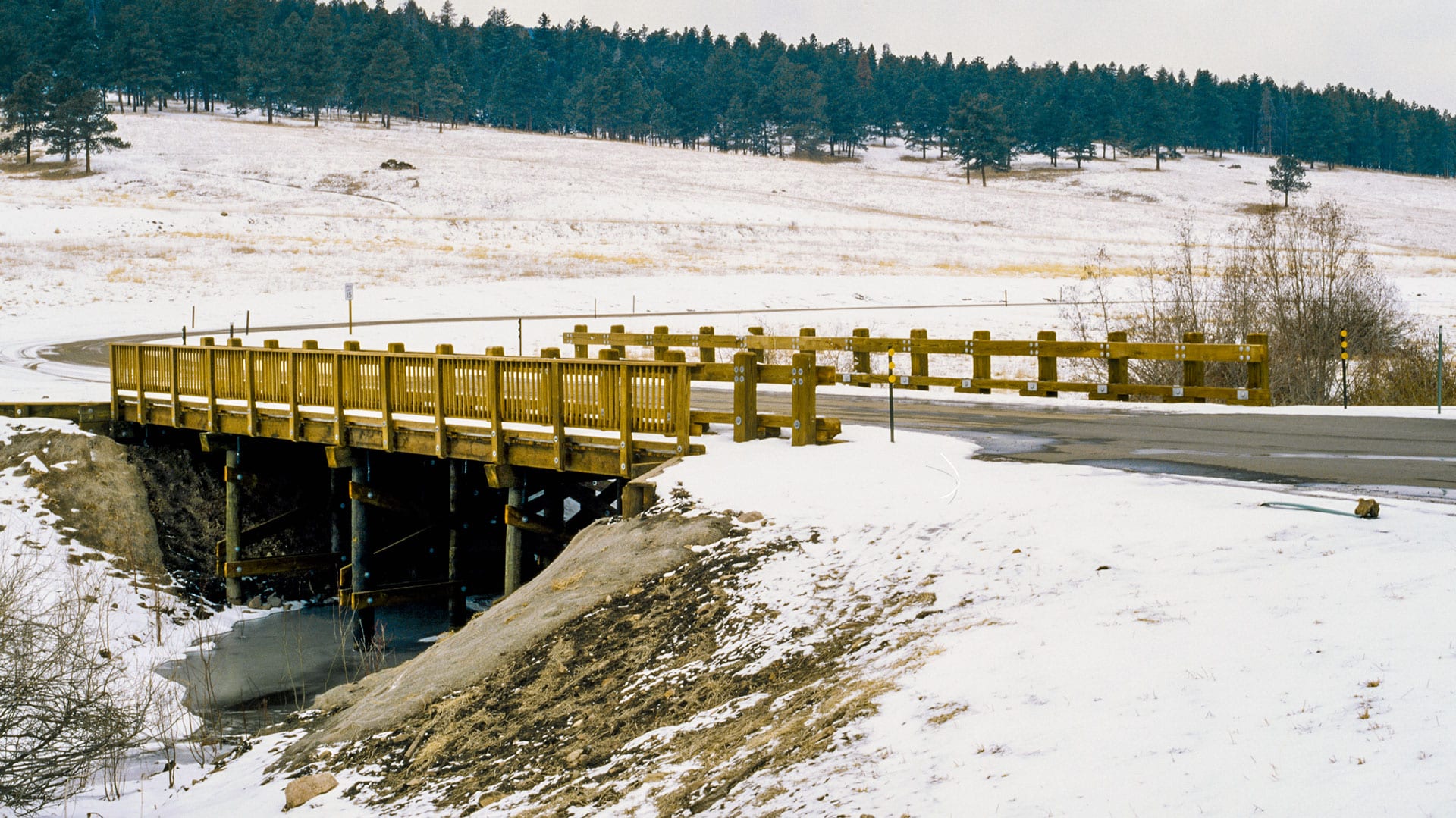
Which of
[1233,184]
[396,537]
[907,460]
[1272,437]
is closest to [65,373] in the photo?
[396,537]

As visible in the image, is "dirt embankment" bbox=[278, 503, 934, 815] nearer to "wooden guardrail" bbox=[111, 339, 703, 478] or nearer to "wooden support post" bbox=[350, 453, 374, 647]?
"wooden guardrail" bbox=[111, 339, 703, 478]

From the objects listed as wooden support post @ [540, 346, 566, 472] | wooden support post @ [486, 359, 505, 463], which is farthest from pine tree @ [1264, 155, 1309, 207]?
wooden support post @ [540, 346, 566, 472]

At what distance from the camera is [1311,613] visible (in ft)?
23.2

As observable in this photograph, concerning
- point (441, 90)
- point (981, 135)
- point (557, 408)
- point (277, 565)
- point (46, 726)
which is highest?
point (441, 90)

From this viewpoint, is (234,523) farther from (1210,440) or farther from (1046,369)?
(1210,440)

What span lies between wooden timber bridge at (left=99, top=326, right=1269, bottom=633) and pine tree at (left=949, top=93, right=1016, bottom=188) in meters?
124

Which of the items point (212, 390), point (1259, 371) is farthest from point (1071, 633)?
point (212, 390)

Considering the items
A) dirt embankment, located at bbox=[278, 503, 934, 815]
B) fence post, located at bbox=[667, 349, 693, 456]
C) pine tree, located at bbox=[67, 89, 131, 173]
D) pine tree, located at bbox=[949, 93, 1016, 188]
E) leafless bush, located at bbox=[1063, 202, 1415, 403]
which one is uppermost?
pine tree, located at bbox=[949, 93, 1016, 188]

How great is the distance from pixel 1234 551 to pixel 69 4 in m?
151

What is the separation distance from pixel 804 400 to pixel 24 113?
104m

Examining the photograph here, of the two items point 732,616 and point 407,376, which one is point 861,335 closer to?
point 407,376

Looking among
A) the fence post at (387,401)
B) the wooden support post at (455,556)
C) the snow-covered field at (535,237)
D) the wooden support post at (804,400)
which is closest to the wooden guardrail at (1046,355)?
the wooden support post at (804,400)

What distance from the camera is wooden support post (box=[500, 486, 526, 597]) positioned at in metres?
15.8

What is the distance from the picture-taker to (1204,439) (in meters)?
14.7
